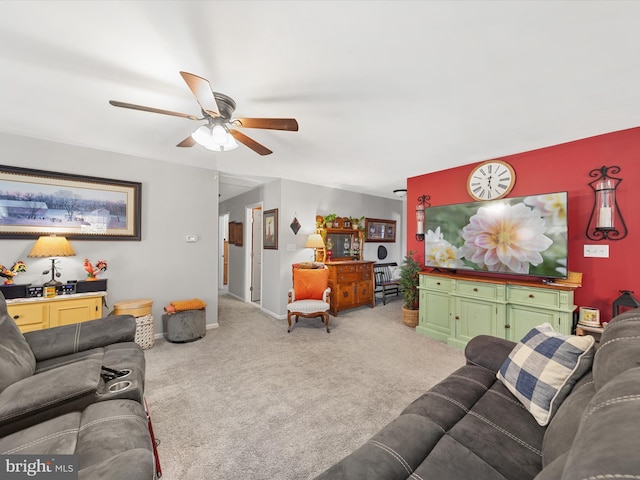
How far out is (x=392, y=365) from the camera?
111 inches

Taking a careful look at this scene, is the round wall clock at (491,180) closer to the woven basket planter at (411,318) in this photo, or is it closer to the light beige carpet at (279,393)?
the woven basket planter at (411,318)

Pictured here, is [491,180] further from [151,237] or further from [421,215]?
[151,237]

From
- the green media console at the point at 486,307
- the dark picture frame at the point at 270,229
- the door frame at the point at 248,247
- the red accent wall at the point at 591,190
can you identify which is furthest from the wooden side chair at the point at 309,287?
the red accent wall at the point at 591,190

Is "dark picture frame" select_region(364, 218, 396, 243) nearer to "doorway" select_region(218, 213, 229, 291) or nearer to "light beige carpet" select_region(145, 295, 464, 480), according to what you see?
"light beige carpet" select_region(145, 295, 464, 480)

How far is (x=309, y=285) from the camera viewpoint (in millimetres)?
4133

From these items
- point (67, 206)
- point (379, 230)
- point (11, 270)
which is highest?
point (67, 206)

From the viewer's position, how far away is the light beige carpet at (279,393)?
1631mm

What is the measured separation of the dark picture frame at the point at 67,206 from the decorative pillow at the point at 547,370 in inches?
160

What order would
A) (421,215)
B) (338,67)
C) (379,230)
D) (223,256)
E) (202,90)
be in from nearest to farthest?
(202,90) < (338,67) < (421,215) < (379,230) < (223,256)

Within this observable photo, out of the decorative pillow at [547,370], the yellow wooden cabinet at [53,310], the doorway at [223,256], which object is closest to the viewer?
the decorative pillow at [547,370]

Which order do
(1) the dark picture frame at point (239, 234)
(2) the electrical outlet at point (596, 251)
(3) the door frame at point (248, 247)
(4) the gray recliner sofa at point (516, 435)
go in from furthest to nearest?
(1) the dark picture frame at point (239, 234), (3) the door frame at point (248, 247), (2) the electrical outlet at point (596, 251), (4) the gray recliner sofa at point (516, 435)

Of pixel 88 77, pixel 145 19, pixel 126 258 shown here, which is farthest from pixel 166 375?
pixel 145 19

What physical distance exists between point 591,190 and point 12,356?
4.80 meters

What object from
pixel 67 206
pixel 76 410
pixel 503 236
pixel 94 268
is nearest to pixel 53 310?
pixel 94 268
